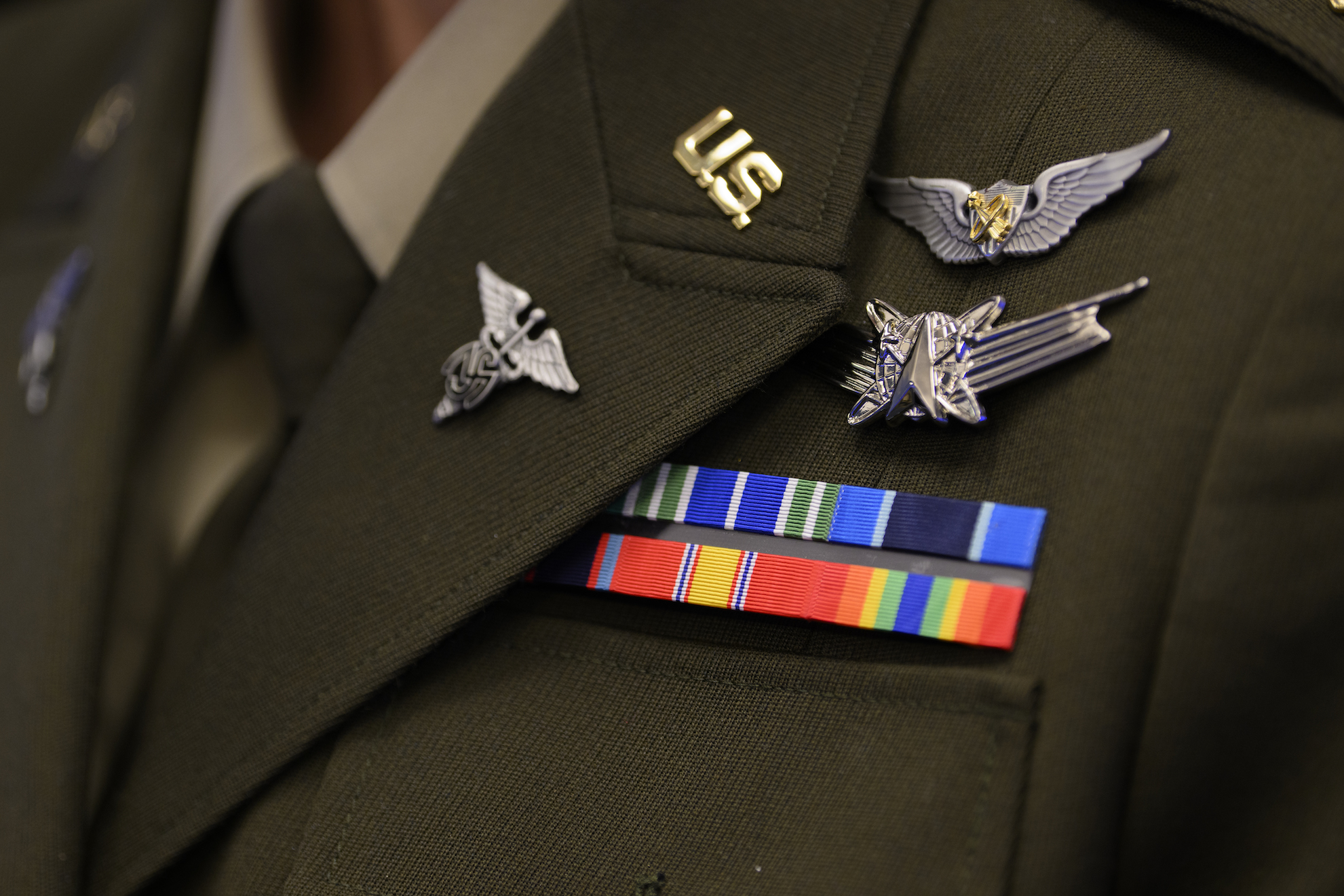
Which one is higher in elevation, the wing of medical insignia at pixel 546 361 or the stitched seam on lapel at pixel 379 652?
the wing of medical insignia at pixel 546 361

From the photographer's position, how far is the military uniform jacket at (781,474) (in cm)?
44

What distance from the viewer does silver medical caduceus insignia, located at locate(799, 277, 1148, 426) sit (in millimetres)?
484

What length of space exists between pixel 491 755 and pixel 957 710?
0.88 feet

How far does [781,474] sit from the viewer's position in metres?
0.55

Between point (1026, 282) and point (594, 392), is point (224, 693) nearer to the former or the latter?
point (594, 392)

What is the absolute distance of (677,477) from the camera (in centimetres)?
57

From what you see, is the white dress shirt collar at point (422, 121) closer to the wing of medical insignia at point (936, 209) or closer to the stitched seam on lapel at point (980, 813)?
the wing of medical insignia at point (936, 209)

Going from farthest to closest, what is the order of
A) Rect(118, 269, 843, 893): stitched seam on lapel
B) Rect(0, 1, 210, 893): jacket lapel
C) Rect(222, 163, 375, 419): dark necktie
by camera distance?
1. Rect(222, 163, 375, 419): dark necktie
2. Rect(0, 1, 210, 893): jacket lapel
3. Rect(118, 269, 843, 893): stitched seam on lapel

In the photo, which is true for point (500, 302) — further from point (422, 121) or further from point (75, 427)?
point (75, 427)

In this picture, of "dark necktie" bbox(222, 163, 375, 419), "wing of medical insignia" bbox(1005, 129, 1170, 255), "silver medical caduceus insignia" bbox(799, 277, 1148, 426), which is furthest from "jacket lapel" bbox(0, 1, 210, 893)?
"wing of medical insignia" bbox(1005, 129, 1170, 255)

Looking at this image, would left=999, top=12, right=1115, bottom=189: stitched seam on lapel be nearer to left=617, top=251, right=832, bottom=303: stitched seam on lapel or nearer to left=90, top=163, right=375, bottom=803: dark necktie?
left=617, top=251, right=832, bottom=303: stitched seam on lapel

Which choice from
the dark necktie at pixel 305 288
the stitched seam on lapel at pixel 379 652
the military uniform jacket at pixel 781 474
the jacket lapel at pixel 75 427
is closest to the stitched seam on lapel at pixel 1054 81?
the military uniform jacket at pixel 781 474

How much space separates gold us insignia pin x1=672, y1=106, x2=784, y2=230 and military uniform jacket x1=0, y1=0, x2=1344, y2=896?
11mm

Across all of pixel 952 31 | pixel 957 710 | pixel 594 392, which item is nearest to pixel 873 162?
pixel 952 31
